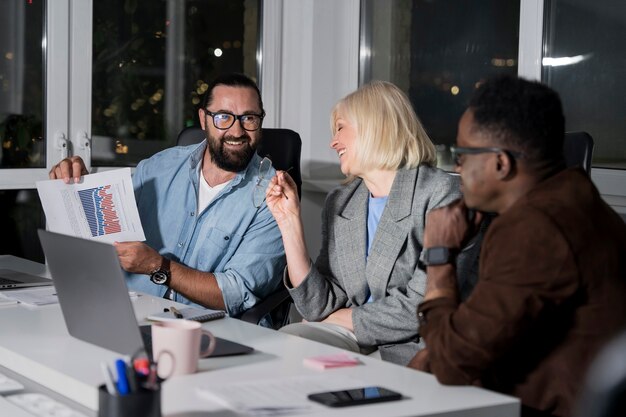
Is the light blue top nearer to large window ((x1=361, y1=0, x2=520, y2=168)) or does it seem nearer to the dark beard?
the dark beard

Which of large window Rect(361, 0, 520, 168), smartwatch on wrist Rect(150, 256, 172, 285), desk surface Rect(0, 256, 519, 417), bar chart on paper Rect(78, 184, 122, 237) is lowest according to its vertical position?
smartwatch on wrist Rect(150, 256, 172, 285)

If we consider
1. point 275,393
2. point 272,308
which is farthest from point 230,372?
point 272,308

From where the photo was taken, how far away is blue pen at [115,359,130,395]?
129 centimetres

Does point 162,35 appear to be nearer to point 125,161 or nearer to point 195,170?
point 125,161

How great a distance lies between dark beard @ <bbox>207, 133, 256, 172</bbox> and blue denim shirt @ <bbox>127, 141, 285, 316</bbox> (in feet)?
0.10

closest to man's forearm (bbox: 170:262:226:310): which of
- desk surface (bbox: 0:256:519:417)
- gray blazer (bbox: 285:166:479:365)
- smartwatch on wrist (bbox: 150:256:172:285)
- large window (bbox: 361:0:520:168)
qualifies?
smartwatch on wrist (bbox: 150:256:172:285)

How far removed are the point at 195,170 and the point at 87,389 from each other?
1.57m

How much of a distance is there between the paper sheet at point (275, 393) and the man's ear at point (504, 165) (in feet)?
1.52

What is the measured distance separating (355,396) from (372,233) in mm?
1208

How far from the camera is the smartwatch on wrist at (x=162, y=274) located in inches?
105

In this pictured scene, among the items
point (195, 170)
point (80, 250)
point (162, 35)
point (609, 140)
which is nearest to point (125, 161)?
point (162, 35)

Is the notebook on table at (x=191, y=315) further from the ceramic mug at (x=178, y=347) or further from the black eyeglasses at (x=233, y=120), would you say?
the black eyeglasses at (x=233, y=120)

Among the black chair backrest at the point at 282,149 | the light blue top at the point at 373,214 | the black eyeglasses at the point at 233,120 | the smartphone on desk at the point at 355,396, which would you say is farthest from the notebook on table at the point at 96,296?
the black chair backrest at the point at 282,149

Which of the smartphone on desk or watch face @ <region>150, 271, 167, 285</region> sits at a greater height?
the smartphone on desk
